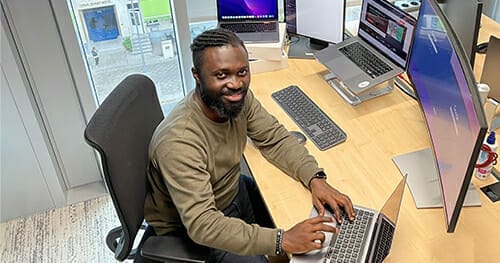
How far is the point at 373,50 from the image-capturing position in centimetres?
208

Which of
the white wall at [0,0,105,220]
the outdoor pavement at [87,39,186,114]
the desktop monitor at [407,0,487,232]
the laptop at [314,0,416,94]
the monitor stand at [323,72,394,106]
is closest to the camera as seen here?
the desktop monitor at [407,0,487,232]

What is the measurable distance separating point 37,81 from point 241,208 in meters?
1.23

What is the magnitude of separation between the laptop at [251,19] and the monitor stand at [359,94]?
1.20 ft

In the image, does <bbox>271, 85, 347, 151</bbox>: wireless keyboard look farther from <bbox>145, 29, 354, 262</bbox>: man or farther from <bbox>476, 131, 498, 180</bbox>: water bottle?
<bbox>476, 131, 498, 180</bbox>: water bottle

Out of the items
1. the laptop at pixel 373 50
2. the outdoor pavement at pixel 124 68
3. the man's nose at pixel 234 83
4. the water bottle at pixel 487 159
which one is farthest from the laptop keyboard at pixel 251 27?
the water bottle at pixel 487 159

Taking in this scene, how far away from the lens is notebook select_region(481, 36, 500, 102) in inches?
69.7

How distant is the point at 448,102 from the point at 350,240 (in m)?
0.48

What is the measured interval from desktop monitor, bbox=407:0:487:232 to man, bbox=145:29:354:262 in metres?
0.32

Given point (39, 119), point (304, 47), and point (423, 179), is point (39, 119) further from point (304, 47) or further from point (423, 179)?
point (423, 179)

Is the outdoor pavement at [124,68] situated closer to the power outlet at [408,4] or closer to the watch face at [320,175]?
the power outlet at [408,4]

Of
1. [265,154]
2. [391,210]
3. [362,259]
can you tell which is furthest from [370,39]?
[362,259]

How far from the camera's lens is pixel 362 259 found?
1.35 metres

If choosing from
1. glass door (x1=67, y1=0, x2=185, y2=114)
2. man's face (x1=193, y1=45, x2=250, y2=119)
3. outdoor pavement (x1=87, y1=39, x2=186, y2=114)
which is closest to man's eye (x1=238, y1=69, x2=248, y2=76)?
man's face (x1=193, y1=45, x2=250, y2=119)

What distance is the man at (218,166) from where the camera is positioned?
141cm
